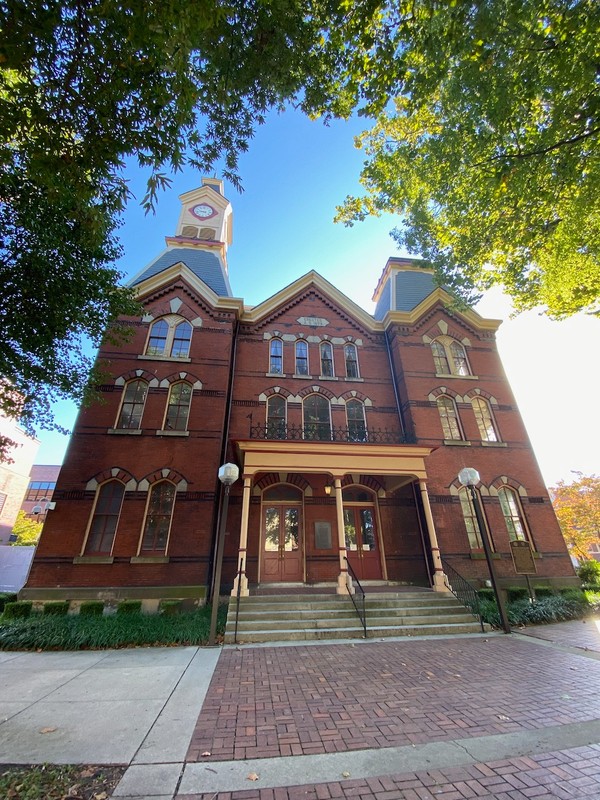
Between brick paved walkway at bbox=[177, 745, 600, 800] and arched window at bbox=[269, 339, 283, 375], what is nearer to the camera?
brick paved walkway at bbox=[177, 745, 600, 800]

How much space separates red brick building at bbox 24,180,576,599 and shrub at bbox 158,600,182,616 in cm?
33

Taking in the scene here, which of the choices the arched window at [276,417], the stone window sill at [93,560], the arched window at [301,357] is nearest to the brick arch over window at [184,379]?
the arched window at [276,417]

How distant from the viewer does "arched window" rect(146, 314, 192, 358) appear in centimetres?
1464

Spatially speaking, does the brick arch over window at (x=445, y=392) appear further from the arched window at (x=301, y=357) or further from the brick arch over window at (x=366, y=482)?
the arched window at (x=301, y=357)

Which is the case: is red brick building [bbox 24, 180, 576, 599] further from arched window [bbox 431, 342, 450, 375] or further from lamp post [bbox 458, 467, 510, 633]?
lamp post [bbox 458, 467, 510, 633]

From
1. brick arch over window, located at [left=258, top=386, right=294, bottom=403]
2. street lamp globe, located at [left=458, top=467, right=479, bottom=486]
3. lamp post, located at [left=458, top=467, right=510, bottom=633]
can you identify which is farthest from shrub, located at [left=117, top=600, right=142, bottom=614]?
street lamp globe, located at [left=458, top=467, right=479, bottom=486]

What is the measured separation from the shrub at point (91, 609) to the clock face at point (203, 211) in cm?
1986

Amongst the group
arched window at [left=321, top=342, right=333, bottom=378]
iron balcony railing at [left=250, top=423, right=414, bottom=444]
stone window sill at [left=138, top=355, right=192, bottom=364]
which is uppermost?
arched window at [left=321, top=342, right=333, bottom=378]

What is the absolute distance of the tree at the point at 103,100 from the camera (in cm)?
407

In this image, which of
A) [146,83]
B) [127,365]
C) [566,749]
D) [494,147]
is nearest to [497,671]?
[566,749]

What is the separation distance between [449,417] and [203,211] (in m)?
18.3

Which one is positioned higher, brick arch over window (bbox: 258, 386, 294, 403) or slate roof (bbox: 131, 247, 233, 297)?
slate roof (bbox: 131, 247, 233, 297)

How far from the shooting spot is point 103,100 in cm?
451

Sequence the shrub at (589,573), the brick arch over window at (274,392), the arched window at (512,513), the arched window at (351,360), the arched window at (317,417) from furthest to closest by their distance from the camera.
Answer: the arched window at (351,360) < the brick arch over window at (274,392) < the arched window at (317,417) < the shrub at (589,573) < the arched window at (512,513)
